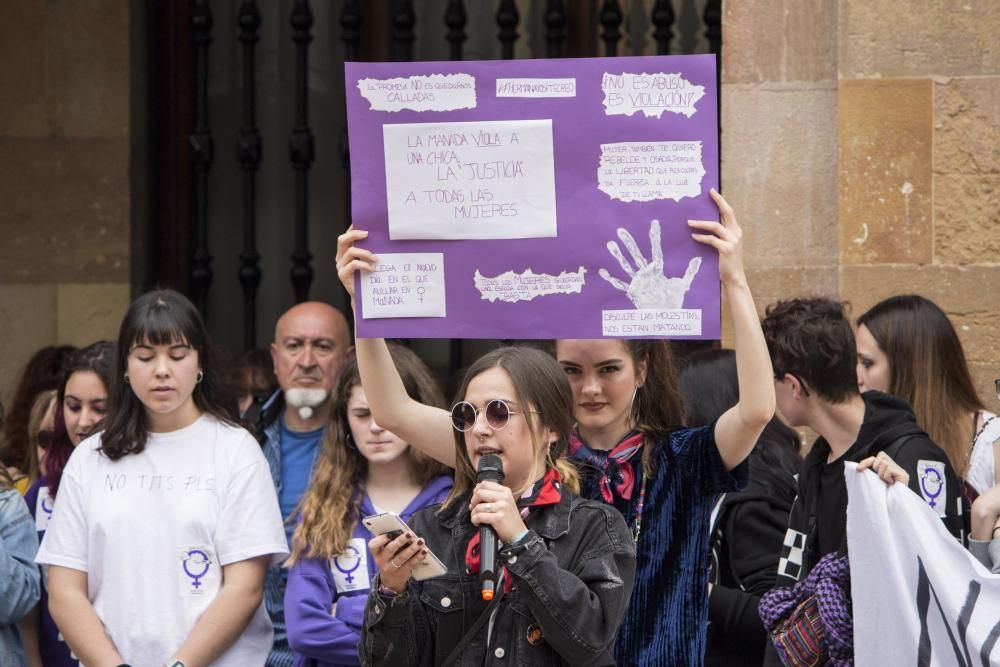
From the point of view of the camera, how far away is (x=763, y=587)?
186 inches

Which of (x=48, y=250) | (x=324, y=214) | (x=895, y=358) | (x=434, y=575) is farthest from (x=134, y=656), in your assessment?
(x=324, y=214)

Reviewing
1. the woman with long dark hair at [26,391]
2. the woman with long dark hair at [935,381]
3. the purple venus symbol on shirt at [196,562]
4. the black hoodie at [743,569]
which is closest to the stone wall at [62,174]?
the woman with long dark hair at [26,391]

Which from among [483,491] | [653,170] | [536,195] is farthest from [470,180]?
[483,491]

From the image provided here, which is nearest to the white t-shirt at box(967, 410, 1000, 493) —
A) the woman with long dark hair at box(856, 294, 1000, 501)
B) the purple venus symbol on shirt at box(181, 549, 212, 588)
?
the woman with long dark hair at box(856, 294, 1000, 501)

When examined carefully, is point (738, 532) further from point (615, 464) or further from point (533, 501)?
point (533, 501)

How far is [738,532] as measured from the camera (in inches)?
189

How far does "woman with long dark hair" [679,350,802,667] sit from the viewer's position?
471cm

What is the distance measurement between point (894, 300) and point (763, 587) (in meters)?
0.99

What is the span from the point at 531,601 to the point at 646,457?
2.50ft

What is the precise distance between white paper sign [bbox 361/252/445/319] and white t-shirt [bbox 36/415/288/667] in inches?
45.9

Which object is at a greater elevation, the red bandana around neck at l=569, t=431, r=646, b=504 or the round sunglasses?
the round sunglasses

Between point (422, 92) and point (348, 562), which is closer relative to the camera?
point (422, 92)

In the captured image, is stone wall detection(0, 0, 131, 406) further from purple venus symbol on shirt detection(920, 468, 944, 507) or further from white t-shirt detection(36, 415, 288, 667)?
purple venus symbol on shirt detection(920, 468, 944, 507)

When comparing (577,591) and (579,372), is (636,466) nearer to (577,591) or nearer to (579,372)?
(579,372)
